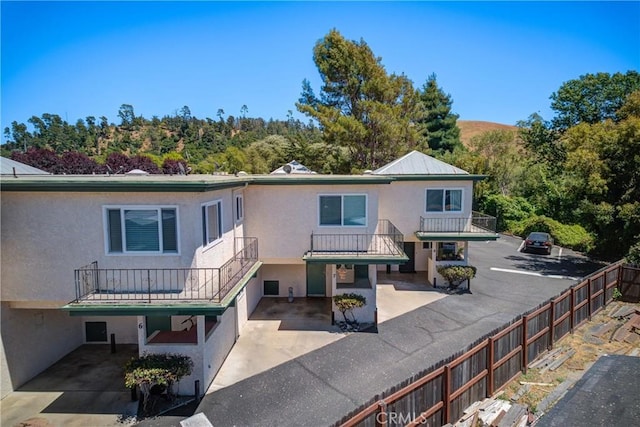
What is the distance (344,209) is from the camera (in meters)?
13.4

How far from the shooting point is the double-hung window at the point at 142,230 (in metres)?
8.88

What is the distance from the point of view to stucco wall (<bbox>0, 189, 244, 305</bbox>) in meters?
8.85

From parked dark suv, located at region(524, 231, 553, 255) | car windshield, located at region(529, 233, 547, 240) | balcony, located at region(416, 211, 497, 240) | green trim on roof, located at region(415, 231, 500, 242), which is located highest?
balcony, located at region(416, 211, 497, 240)

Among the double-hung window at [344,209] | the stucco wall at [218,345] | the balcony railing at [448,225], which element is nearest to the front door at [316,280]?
the double-hung window at [344,209]

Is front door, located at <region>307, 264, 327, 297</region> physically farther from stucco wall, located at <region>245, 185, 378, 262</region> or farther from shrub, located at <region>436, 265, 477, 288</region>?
shrub, located at <region>436, 265, 477, 288</region>

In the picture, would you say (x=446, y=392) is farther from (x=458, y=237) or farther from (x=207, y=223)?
(x=458, y=237)

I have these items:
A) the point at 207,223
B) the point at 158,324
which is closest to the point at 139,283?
the point at 207,223

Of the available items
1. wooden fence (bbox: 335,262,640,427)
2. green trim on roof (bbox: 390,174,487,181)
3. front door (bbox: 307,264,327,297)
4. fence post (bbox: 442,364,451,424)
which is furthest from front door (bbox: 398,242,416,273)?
fence post (bbox: 442,364,451,424)

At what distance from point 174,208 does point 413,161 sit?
547 inches

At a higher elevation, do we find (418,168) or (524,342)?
(418,168)

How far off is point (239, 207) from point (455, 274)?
36.1 feet

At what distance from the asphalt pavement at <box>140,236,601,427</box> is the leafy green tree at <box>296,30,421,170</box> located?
1557 cm

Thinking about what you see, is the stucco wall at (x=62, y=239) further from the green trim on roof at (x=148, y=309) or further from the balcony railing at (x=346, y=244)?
the balcony railing at (x=346, y=244)

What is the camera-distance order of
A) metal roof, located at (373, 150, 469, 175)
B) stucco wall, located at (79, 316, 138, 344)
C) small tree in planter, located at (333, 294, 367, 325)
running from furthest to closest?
1. metal roof, located at (373, 150, 469, 175)
2. small tree in planter, located at (333, 294, 367, 325)
3. stucco wall, located at (79, 316, 138, 344)
